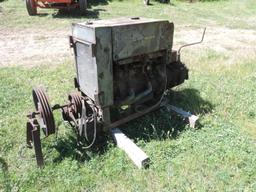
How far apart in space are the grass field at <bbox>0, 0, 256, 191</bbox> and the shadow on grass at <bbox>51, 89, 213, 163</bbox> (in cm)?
1

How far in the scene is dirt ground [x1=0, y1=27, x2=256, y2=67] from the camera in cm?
561

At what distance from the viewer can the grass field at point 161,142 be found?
239cm

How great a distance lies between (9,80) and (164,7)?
29.7ft

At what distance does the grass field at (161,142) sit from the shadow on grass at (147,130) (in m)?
0.01

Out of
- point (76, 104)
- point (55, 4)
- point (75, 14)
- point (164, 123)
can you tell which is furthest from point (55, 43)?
point (164, 123)

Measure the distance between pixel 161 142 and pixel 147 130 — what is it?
0.89 ft

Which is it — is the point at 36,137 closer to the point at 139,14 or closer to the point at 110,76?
the point at 110,76

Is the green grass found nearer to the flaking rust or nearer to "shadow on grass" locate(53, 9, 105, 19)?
"shadow on grass" locate(53, 9, 105, 19)

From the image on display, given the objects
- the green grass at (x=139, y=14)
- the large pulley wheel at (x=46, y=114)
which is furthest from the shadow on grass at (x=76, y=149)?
the green grass at (x=139, y=14)

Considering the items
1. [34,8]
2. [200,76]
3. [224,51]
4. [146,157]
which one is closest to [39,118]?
[146,157]

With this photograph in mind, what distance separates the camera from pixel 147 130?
10.0ft

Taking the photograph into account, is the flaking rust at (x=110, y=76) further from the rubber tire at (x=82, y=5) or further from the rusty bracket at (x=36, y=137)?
the rubber tire at (x=82, y=5)

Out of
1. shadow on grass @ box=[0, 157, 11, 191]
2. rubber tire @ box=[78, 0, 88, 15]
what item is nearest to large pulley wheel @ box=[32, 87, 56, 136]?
shadow on grass @ box=[0, 157, 11, 191]

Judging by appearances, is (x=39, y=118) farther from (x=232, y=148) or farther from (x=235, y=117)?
(x=235, y=117)
